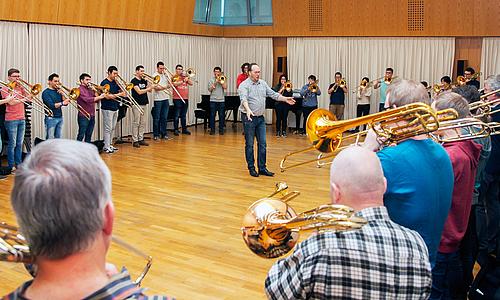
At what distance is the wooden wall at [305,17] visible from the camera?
29.7 feet

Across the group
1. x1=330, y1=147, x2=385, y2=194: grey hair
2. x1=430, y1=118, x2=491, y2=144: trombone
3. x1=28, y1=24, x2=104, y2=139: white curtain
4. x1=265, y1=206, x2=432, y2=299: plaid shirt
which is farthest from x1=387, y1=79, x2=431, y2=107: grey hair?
x1=28, y1=24, x2=104, y2=139: white curtain

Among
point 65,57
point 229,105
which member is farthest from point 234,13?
point 65,57

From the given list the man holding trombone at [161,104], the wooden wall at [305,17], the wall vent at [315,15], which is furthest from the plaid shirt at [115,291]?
the wall vent at [315,15]

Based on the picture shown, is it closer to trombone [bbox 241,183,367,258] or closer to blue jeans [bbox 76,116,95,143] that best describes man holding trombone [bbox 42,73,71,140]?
blue jeans [bbox 76,116,95,143]

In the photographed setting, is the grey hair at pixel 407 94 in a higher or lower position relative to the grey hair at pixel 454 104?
higher

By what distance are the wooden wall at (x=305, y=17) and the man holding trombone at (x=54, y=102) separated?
154cm

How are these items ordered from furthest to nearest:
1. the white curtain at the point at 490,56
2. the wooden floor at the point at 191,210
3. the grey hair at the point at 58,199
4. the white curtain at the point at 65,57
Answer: the white curtain at the point at 490,56, the white curtain at the point at 65,57, the wooden floor at the point at 191,210, the grey hair at the point at 58,199

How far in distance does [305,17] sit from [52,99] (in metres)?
7.26

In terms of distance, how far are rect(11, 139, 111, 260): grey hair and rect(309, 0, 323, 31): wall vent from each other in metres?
11.7

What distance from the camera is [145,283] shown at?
3496 mm

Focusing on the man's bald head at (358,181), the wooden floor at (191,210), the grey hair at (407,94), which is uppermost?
the grey hair at (407,94)

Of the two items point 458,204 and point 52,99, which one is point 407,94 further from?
point 52,99

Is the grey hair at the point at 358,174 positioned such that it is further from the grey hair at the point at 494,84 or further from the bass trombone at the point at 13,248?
the grey hair at the point at 494,84

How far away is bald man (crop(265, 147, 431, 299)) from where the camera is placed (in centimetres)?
143
